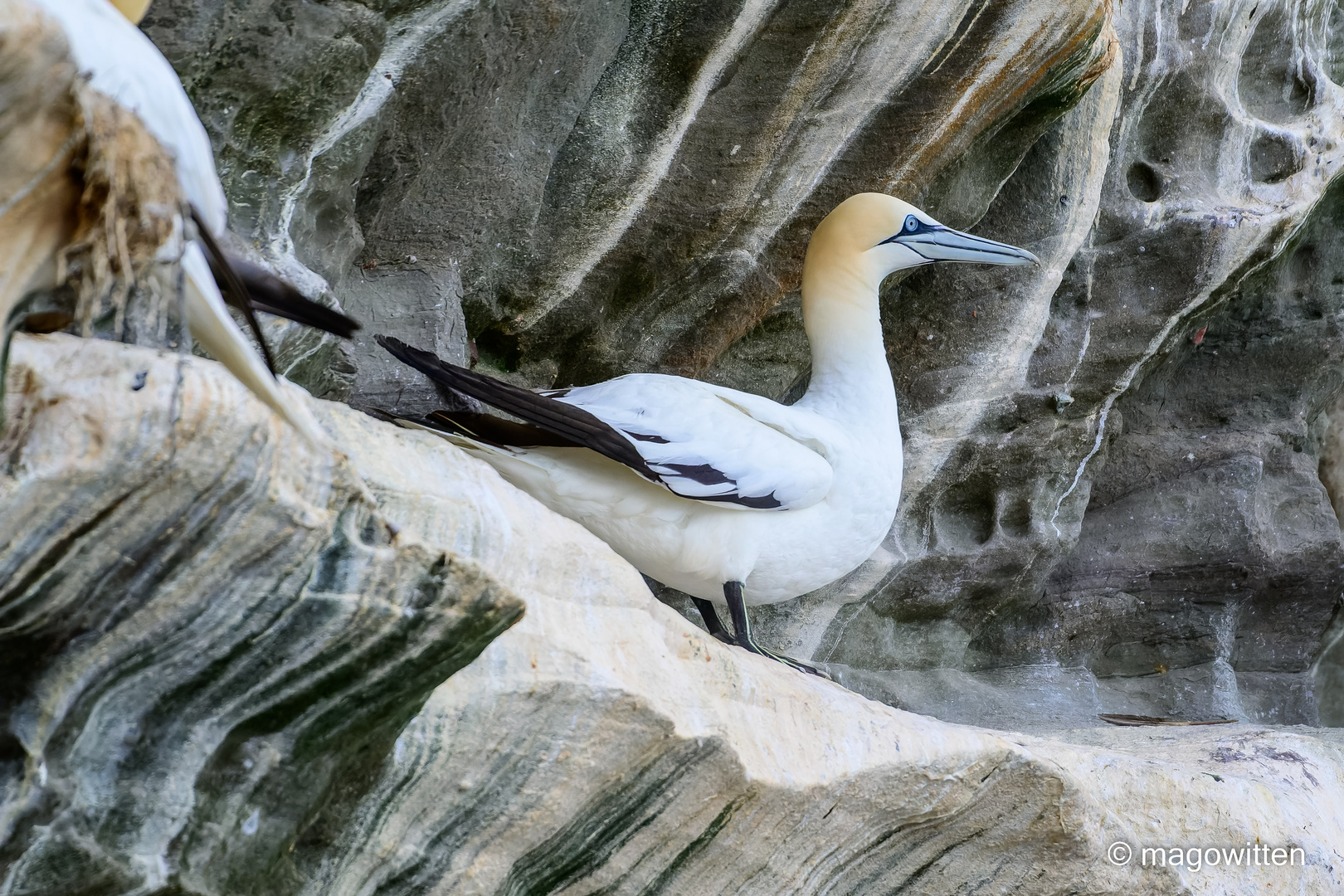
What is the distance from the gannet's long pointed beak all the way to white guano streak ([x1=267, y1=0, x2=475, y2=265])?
1.29 metres

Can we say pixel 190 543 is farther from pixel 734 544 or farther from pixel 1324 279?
pixel 1324 279

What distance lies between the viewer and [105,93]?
1.18m

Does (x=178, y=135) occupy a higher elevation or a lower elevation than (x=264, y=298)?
higher

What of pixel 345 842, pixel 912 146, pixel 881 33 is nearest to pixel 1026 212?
pixel 912 146

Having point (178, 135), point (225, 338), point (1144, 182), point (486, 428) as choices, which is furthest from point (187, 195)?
point (1144, 182)

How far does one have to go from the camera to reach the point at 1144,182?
411cm

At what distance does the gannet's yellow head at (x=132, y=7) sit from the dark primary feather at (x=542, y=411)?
88 centimetres

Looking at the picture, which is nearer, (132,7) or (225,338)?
(225,338)

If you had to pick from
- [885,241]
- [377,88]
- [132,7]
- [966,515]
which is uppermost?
[132,7]

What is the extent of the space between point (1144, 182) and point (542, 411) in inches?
114

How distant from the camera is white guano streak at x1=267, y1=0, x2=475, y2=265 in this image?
2.35m

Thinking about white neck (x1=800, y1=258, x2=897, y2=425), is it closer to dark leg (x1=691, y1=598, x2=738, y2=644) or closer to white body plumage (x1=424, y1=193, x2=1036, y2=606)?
white body plumage (x1=424, y1=193, x2=1036, y2=606)

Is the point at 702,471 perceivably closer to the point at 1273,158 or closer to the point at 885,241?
the point at 885,241

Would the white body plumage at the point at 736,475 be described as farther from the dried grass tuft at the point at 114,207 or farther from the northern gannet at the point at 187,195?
the dried grass tuft at the point at 114,207
